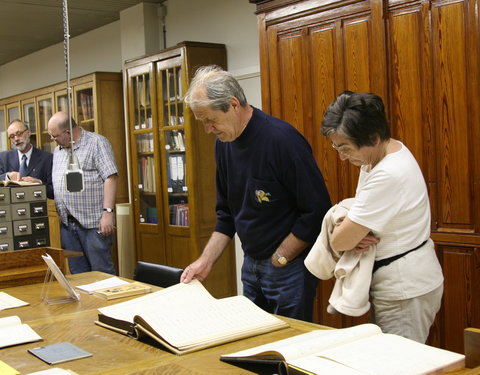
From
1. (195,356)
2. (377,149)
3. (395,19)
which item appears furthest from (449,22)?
(195,356)

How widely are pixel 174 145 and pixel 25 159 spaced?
4.38 feet

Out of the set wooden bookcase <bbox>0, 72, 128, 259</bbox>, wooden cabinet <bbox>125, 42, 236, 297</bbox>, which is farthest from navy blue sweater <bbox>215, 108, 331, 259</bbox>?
wooden bookcase <bbox>0, 72, 128, 259</bbox>

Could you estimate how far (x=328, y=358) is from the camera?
1.43 meters

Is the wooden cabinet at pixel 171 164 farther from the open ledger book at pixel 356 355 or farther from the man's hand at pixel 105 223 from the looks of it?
the open ledger book at pixel 356 355

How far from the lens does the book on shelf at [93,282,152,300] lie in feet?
8.43

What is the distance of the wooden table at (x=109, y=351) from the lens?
1.63 meters

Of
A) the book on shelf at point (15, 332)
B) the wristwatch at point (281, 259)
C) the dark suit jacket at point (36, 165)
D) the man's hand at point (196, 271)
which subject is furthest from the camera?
the dark suit jacket at point (36, 165)

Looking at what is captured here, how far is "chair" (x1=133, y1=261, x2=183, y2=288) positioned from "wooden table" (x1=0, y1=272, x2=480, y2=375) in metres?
0.54

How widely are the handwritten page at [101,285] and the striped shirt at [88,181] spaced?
218cm

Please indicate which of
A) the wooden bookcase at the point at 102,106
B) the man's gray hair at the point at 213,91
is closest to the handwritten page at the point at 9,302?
the man's gray hair at the point at 213,91

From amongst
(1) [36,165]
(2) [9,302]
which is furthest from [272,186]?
(1) [36,165]

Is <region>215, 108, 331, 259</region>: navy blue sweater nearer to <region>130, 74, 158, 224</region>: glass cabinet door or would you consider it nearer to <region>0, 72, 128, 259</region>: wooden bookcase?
<region>130, 74, 158, 224</region>: glass cabinet door

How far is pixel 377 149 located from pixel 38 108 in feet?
20.8

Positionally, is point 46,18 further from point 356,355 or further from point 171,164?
point 356,355
